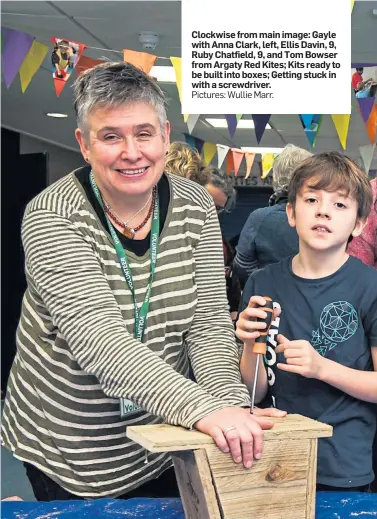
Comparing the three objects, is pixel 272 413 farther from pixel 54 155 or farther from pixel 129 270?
pixel 54 155

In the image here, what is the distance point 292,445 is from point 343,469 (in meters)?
0.37

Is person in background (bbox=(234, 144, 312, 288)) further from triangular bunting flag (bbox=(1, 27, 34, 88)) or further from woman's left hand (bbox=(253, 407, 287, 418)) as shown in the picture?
triangular bunting flag (bbox=(1, 27, 34, 88))

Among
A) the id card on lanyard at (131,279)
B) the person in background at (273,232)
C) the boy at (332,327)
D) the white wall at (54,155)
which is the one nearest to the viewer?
the id card on lanyard at (131,279)

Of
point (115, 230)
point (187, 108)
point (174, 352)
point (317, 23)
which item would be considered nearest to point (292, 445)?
point (174, 352)

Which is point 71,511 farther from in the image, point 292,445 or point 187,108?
point 187,108

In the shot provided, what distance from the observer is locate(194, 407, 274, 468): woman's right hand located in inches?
40.1

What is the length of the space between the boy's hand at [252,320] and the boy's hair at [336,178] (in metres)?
0.35

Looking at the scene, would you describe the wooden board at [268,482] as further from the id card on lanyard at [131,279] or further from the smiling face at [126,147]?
the smiling face at [126,147]

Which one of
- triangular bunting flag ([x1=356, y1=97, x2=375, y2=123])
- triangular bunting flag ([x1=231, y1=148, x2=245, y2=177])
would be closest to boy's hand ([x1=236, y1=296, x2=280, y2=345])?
triangular bunting flag ([x1=356, y1=97, x2=375, y2=123])

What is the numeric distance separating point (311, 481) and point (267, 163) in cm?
768

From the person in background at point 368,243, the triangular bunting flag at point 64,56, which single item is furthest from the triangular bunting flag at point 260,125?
the person in background at point 368,243

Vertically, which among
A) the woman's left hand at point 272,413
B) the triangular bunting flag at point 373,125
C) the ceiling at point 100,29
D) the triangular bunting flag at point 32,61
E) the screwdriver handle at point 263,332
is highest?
the ceiling at point 100,29

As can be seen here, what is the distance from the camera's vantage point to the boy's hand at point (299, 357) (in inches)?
51.6

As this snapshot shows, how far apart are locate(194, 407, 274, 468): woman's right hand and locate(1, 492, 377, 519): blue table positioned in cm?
24
